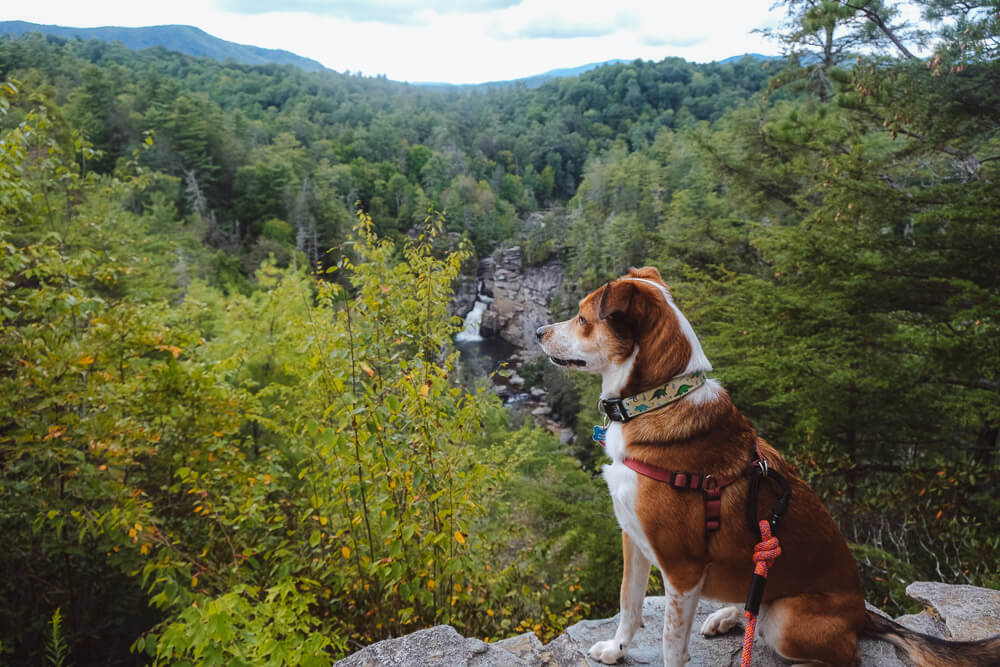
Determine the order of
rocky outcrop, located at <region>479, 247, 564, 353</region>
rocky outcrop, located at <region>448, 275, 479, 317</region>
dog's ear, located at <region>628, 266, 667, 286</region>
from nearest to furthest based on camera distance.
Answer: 1. dog's ear, located at <region>628, 266, 667, 286</region>
2. rocky outcrop, located at <region>479, 247, 564, 353</region>
3. rocky outcrop, located at <region>448, 275, 479, 317</region>

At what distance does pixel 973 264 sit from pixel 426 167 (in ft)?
279

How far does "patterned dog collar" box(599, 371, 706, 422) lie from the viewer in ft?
7.61

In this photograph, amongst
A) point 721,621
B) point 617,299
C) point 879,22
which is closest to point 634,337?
point 617,299

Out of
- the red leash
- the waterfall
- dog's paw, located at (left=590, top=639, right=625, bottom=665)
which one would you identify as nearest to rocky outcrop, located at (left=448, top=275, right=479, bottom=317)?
the waterfall

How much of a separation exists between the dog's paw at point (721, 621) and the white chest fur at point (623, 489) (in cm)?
75

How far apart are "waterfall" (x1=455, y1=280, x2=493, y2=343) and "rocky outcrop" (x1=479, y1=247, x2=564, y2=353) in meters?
0.60

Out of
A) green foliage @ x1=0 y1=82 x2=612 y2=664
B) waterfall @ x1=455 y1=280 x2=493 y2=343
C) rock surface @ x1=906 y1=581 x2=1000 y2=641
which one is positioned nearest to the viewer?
rock surface @ x1=906 y1=581 x2=1000 y2=641

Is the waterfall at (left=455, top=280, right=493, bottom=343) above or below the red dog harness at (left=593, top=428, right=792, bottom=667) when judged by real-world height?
below

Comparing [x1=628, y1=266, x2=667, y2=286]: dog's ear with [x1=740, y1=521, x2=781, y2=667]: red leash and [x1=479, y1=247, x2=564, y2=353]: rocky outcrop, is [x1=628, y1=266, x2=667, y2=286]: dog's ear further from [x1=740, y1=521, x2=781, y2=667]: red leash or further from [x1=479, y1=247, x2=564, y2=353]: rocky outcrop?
[x1=479, y1=247, x2=564, y2=353]: rocky outcrop

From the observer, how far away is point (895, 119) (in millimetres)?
7387

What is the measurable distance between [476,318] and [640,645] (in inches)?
1764

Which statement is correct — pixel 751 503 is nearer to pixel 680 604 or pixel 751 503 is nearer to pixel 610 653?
pixel 680 604

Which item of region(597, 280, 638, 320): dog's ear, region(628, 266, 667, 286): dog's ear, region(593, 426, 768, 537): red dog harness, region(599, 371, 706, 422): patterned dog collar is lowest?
region(593, 426, 768, 537): red dog harness

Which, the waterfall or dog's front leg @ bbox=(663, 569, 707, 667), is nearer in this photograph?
dog's front leg @ bbox=(663, 569, 707, 667)
